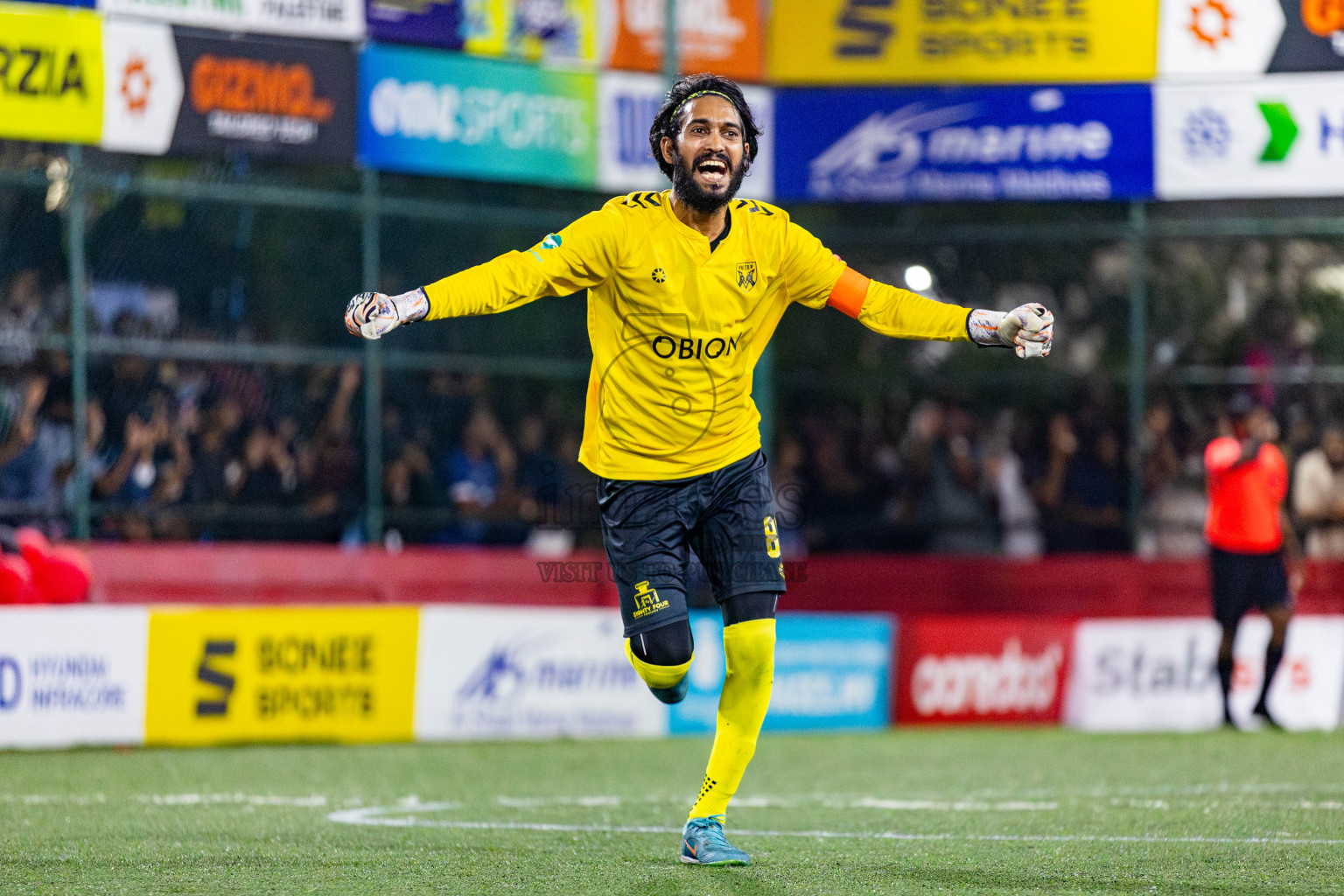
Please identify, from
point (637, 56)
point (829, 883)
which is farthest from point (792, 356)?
point (829, 883)

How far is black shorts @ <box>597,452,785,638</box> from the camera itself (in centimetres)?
625

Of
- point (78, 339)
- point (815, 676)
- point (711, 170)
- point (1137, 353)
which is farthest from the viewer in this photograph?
point (1137, 353)

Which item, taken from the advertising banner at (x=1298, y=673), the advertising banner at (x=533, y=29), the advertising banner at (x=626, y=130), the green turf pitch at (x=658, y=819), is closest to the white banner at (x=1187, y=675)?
the advertising banner at (x=1298, y=673)

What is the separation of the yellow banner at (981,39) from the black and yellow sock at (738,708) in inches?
469

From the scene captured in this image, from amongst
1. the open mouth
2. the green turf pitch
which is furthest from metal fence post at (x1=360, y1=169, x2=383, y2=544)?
the open mouth

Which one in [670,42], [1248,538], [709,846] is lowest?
[709,846]

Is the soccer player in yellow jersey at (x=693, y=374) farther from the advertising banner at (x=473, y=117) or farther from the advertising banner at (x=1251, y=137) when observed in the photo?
the advertising banner at (x=1251, y=137)

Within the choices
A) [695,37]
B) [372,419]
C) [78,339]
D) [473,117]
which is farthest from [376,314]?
[695,37]

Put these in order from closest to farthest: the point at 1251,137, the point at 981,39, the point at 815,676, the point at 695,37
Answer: the point at 815,676, the point at 1251,137, the point at 695,37, the point at 981,39

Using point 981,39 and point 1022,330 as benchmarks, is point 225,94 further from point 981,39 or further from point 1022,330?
point 1022,330

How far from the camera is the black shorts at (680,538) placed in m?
6.25

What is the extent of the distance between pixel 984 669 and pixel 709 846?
28.8ft

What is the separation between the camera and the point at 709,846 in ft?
19.9

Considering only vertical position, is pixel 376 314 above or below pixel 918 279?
below
